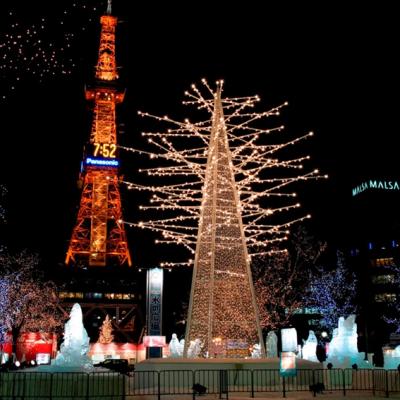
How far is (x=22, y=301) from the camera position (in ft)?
139

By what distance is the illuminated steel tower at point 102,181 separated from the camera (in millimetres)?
72500

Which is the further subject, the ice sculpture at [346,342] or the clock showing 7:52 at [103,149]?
the clock showing 7:52 at [103,149]

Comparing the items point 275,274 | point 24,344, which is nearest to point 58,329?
point 24,344

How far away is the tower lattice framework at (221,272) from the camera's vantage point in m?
16.7

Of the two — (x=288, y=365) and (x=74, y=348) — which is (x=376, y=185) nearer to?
(x=74, y=348)

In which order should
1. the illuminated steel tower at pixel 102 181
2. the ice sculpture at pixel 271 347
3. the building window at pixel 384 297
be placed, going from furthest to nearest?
the illuminated steel tower at pixel 102 181, the building window at pixel 384 297, the ice sculpture at pixel 271 347

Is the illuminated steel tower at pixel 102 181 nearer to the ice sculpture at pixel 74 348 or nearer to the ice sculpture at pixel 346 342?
the ice sculpture at pixel 346 342

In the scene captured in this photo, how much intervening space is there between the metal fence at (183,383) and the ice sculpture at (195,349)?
2.82 feet

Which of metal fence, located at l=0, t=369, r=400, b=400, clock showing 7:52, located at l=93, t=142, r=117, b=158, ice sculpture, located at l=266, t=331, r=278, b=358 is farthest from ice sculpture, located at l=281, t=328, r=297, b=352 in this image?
clock showing 7:52, located at l=93, t=142, r=117, b=158

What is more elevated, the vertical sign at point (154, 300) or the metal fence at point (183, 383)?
the vertical sign at point (154, 300)

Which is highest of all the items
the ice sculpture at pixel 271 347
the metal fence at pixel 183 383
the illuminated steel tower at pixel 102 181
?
the illuminated steel tower at pixel 102 181

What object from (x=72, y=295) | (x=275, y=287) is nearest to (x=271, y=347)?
(x=275, y=287)

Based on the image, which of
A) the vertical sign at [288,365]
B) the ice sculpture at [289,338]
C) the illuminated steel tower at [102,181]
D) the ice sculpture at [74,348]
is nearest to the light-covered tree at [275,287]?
the ice sculpture at [289,338]

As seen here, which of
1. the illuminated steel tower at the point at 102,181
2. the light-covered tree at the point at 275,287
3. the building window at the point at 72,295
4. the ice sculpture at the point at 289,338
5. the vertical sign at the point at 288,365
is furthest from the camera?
the illuminated steel tower at the point at 102,181
